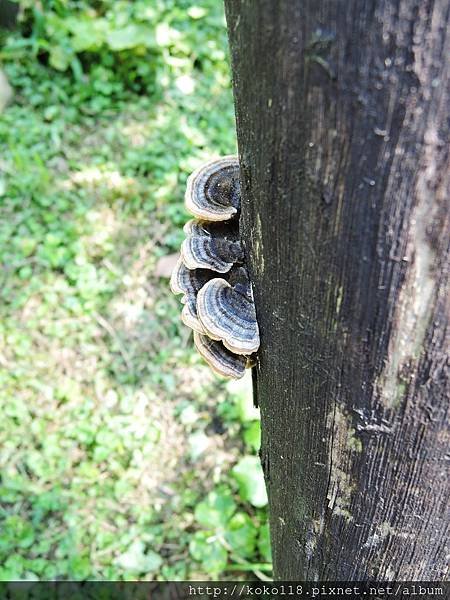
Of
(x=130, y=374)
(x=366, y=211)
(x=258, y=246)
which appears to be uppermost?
(x=366, y=211)

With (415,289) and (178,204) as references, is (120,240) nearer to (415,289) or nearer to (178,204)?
(178,204)

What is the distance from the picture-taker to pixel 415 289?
0.68 metres

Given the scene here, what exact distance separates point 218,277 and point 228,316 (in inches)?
3.8

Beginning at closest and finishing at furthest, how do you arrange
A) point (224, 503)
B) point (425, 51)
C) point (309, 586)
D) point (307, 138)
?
point (425, 51) < point (307, 138) < point (309, 586) < point (224, 503)

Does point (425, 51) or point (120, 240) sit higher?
point (425, 51)

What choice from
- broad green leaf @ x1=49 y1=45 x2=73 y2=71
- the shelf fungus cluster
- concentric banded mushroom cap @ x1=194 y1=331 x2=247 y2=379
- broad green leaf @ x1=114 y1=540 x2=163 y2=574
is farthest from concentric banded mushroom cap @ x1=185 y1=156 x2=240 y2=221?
broad green leaf @ x1=49 y1=45 x2=73 y2=71

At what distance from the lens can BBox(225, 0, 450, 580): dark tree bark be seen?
56cm

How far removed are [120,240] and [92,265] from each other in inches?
10.4

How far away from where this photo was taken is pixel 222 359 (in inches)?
41.9

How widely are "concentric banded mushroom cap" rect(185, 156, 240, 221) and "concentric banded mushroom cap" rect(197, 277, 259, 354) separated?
13cm

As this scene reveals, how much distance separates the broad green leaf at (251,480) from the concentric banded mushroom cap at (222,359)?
1.47m

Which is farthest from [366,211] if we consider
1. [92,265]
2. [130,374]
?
[92,265]

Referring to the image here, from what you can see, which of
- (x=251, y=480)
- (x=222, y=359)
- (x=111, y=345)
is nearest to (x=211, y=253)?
(x=222, y=359)

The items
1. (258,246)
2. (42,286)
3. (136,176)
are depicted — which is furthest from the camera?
(136,176)
